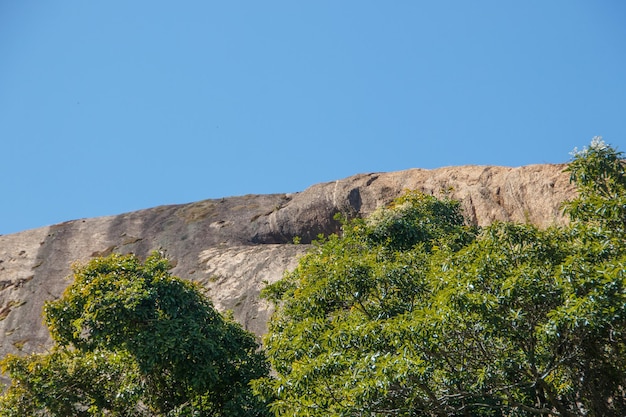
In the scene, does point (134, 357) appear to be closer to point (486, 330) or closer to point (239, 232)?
point (486, 330)

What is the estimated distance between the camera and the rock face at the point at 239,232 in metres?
A: 32.6

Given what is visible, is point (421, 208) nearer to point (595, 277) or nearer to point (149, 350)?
point (149, 350)

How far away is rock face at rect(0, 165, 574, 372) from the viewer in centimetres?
3259

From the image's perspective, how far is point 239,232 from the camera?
3888 centimetres

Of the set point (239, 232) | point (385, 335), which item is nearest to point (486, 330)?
point (385, 335)

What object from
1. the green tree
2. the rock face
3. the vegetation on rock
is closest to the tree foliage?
the vegetation on rock

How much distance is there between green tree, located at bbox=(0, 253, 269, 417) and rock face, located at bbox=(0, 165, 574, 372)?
927 cm

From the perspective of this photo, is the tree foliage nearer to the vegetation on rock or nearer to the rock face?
the vegetation on rock

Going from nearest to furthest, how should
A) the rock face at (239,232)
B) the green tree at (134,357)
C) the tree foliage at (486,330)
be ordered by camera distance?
the tree foliage at (486,330), the green tree at (134,357), the rock face at (239,232)

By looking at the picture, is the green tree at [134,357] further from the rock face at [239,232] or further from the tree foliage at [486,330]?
the rock face at [239,232]

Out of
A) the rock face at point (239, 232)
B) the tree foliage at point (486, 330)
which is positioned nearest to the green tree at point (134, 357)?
the tree foliage at point (486, 330)

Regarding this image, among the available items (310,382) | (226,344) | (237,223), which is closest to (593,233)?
(310,382)

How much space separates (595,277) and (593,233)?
166cm

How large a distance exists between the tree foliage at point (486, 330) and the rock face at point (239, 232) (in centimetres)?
1242
